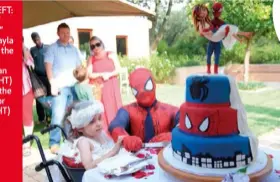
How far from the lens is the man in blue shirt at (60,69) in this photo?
242cm

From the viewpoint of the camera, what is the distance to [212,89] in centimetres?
86

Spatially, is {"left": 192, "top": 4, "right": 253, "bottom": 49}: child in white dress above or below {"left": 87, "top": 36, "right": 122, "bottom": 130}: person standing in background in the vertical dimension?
above

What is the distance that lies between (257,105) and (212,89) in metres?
3.74

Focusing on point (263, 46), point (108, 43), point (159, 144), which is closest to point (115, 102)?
point (159, 144)

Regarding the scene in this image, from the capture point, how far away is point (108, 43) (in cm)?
541

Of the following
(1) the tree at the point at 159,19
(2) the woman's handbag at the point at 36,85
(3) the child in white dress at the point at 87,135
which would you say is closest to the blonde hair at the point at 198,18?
(3) the child in white dress at the point at 87,135

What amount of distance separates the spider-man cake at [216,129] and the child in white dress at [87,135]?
15.9 inches

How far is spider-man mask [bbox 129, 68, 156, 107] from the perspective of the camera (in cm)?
124

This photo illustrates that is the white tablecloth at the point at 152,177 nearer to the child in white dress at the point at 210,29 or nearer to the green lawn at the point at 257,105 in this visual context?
the child in white dress at the point at 210,29

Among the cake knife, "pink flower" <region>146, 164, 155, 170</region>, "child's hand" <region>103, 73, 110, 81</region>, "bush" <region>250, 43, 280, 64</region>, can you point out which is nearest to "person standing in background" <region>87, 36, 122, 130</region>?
"child's hand" <region>103, 73, 110, 81</region>

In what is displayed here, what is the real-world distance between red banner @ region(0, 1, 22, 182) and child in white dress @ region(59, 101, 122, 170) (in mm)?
A: 371

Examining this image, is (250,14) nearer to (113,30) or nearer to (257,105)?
(257,105)

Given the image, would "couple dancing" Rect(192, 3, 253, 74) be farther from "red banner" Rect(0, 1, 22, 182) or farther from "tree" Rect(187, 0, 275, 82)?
"tree" Rect(187, 0, 275, 82)

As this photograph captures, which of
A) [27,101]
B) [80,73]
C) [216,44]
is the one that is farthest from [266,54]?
[216,44]
